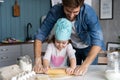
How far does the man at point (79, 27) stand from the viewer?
148 cm

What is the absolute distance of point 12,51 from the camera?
359cm

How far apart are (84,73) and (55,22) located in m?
0.51

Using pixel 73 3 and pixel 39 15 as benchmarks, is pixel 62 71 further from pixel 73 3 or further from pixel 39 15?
pixel 39 15

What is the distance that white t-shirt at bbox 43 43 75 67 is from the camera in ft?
6.07

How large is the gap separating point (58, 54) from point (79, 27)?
0.30m

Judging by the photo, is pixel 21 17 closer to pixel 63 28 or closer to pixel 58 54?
pixel 58 54

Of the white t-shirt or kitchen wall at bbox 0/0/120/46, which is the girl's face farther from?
kitchen wall at bbox 0/0/120/46

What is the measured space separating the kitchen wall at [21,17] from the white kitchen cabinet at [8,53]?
404mm

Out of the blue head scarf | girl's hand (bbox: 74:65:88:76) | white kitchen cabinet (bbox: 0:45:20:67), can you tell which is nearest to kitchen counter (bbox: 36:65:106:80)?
girl's hand (bbox: 74:65:88:76)

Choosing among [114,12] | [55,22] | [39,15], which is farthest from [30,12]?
[55,22]

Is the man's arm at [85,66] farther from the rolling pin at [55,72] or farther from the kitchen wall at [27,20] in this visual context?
the kitchen wall at [27,20]

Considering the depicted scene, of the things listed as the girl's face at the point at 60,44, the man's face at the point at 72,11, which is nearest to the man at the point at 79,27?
the man's face at the point at 72,11

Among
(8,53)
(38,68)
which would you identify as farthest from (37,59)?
(8,53)

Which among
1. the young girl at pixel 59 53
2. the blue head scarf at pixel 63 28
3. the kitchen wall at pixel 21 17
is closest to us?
the blue head scarf at pixel 63 28
